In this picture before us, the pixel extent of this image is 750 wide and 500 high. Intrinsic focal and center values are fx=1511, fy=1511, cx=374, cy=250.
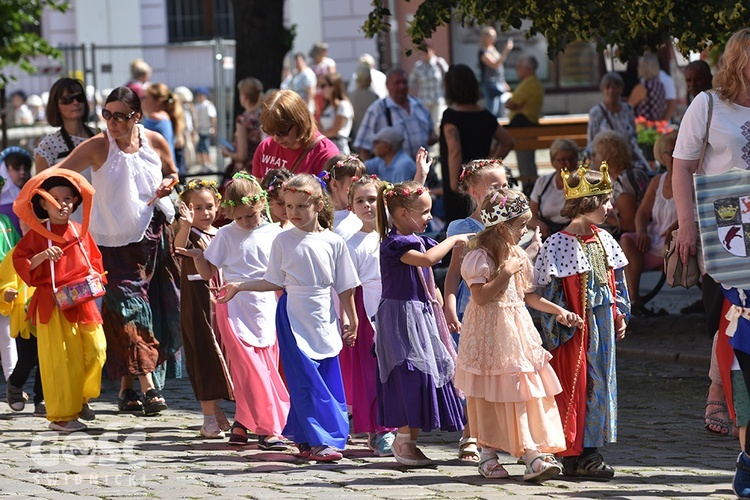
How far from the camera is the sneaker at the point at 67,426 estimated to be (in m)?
8.47

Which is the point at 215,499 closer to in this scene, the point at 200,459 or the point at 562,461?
the point at 200,459

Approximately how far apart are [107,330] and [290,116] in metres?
1.80

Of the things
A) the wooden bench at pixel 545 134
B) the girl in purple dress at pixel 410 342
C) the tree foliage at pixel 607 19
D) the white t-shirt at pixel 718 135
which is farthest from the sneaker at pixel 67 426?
the wooden bench at pixel 545 134

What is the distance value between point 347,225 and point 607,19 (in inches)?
122

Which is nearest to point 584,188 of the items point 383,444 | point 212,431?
point 383,444

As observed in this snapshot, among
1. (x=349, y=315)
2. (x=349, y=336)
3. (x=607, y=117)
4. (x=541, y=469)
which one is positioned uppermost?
(x=607, y=117)

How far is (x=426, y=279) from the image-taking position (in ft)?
24.3

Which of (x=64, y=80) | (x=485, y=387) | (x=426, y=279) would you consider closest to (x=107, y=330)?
(x=64, y=80)

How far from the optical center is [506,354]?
6738mm

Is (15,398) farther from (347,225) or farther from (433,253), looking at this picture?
(433,253)

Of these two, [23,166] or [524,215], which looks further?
[23,166]

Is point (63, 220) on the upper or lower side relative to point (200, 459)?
upper

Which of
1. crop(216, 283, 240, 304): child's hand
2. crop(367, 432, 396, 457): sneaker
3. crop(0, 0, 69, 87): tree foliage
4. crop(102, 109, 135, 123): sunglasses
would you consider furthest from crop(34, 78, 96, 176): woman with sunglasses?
crop(0, 0, 69, 87): tree foliage

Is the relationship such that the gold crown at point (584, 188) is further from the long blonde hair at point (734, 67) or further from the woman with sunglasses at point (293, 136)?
the woman with sunglasses at point (293, 136)
